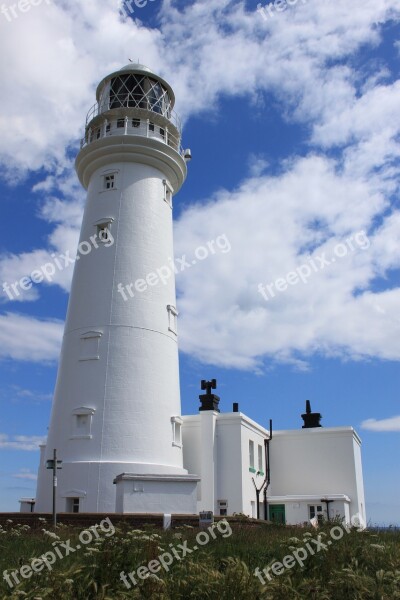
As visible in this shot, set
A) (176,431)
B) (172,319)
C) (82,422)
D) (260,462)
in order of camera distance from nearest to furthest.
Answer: (82,422)
(176,431)
(172,319)
(260,462)

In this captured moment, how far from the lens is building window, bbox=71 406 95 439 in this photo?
1839cm

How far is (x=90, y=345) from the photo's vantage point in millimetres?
19578

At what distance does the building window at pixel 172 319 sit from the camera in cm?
2105

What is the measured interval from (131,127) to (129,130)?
0.20 meters

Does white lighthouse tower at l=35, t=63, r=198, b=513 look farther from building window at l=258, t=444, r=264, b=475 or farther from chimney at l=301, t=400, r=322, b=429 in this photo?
chimney at l=301, t=400, r=322, b=429

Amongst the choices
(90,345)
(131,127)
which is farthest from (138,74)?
(90,345)

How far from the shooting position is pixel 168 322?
68.4 ft

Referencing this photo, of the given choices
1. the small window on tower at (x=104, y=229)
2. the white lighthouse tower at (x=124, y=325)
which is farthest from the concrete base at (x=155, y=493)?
the small window on tower at (x=104, y=229)

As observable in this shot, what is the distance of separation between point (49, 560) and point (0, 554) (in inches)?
49.5

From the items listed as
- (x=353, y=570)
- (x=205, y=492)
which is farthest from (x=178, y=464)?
(x=353, y=570)

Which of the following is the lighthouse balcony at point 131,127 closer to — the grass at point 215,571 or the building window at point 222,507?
the building window at point 222,507

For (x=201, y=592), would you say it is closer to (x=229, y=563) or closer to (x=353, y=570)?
(x=229, y=563)

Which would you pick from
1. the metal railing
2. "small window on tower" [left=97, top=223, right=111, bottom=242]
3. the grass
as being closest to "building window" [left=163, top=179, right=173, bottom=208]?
the metal railing

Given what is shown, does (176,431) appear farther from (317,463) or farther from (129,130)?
(129,130)
